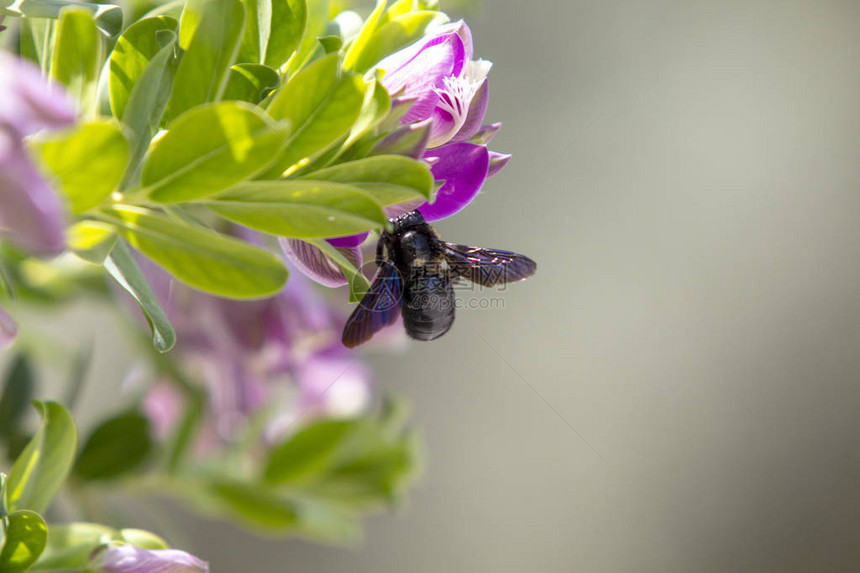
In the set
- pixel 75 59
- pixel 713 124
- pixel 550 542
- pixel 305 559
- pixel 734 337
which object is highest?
pixel 713 124

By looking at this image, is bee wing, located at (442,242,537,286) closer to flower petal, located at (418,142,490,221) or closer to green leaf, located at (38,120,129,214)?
flower petal, located at (418,142,490,221)

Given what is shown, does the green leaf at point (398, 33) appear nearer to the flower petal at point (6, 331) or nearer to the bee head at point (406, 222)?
the bee head at point (406, 222)

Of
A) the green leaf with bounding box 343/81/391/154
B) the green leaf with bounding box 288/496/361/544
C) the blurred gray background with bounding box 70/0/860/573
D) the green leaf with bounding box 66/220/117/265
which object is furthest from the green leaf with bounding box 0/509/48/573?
the blurred gray background with bounding box 70/0/860/573

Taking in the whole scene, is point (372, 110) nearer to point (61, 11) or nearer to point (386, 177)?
point (386, 177)

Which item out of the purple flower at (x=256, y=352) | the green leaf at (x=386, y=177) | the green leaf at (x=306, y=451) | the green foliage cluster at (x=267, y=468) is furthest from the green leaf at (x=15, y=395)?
the green leaf at (x=386, y=177)

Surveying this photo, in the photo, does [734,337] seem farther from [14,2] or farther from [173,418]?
[14,2]

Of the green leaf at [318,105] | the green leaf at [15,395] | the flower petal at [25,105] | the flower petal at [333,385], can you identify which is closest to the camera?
the flower petal at [25,105]

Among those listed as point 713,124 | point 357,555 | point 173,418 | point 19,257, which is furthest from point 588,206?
point 19,257
